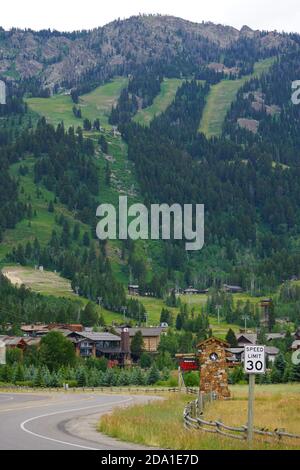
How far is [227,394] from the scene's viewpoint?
75188mm

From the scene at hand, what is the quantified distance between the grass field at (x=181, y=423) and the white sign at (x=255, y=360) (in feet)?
13.6

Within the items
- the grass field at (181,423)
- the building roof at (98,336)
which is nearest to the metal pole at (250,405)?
the grass field at (181,423)

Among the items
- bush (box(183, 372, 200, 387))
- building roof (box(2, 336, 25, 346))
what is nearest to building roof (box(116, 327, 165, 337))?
building roof (box(2, 336, 25, 346))

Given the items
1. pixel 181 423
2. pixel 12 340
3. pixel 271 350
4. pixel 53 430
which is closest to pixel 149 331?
pixel 271 350

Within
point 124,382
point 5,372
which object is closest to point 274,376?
point 124,382

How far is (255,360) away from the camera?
30.0 m

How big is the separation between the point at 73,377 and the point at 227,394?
52606 mm

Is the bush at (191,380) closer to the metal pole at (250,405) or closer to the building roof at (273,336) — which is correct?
the building roof at (273,336)

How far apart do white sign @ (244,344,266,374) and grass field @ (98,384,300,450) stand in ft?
13.6

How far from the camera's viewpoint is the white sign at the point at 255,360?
29.9 m

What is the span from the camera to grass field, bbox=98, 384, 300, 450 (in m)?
33.6
